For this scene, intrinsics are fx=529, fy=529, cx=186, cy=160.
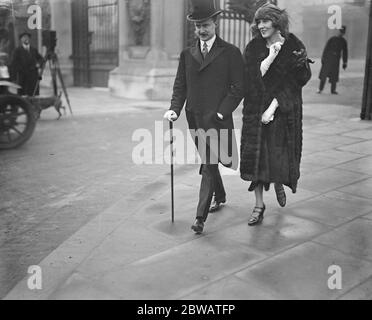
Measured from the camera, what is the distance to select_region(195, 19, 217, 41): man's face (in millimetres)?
4273

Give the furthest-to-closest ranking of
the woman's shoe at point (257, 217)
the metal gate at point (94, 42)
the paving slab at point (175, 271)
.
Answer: the metal gate at point (94, 42) → the woman's shoe at point (257, 217) → the paving slab at point (175, 271)

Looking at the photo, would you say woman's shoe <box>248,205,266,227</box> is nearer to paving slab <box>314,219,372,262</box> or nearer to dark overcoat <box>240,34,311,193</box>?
dark overcoat <box>240,34,311,193</box>

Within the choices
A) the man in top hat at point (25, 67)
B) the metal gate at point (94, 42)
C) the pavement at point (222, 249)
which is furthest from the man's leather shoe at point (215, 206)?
the metal gate at point (94, 42)

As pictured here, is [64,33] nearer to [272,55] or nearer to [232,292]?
[272,55]

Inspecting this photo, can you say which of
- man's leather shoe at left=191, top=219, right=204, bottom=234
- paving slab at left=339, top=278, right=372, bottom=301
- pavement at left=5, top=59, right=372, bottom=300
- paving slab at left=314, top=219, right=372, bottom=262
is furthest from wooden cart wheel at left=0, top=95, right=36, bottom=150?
paving slab at left=339, top=278, right=372, bottom=301

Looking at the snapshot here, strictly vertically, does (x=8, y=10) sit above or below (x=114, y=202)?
above

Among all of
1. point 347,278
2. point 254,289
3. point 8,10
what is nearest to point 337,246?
point 347,278

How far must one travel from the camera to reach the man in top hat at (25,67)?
11.9 meters

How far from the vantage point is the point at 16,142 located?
8.32m

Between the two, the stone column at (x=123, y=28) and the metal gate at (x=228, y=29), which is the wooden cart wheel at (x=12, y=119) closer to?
the metal gate at (x=228, y=29)

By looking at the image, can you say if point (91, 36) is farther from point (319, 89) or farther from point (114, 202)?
point (114, 202)

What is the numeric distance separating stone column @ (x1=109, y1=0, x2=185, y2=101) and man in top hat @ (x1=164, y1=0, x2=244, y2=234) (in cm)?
1018

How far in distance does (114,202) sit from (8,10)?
815 centimetres

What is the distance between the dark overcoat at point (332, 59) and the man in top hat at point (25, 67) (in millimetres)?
8326
